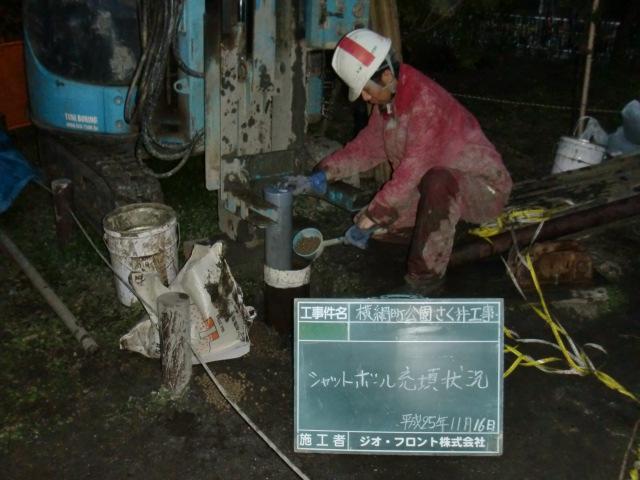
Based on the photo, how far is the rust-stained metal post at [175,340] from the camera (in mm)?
3469

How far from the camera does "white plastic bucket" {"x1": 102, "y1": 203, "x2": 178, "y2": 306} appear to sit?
13.6 feet

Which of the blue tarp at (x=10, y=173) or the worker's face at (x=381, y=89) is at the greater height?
the worker's face at (x=381, y=89)

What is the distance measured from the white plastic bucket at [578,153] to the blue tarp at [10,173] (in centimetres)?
477

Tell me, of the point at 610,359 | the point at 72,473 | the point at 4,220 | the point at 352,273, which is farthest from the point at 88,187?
the point at 610,359

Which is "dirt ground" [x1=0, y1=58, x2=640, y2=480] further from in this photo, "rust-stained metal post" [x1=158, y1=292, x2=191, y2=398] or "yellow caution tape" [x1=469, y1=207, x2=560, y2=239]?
"yellow caution tape" [x1=469, y1=207, x2=560, y2=239]

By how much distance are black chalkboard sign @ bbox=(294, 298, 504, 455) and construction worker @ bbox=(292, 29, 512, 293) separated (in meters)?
1.36

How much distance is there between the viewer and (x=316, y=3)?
4.28 meters

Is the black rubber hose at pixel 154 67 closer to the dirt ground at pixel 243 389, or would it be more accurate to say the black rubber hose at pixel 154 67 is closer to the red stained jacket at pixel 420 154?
the dirt ground at pixel 243 389

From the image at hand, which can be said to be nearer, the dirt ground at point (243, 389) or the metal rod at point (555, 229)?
the dirt ground at point (243, 389)

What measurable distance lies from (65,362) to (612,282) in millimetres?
3707

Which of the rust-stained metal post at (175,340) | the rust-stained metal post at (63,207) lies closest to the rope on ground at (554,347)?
the rust-stained metal post at (175,340)

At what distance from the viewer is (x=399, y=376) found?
3150 mm

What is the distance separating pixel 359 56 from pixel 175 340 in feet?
6.39

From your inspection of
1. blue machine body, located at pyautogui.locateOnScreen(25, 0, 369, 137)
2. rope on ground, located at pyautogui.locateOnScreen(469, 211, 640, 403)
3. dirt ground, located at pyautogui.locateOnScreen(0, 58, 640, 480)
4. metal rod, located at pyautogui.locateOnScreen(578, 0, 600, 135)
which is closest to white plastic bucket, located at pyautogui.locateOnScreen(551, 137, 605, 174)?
metal rod, located at pyautogui.locateOnScreen(578, 0, 600, 135)
